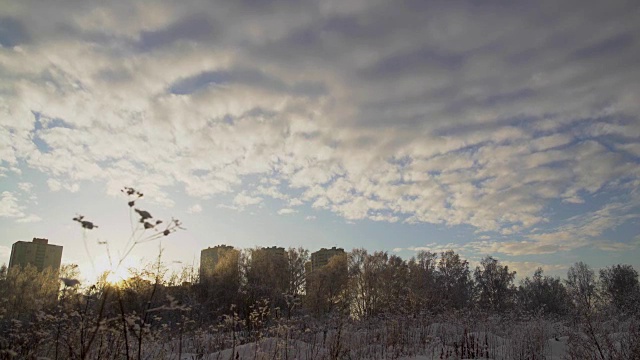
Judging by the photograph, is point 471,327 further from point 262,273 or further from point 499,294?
point 499,294

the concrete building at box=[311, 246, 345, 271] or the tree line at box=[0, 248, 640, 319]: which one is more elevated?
the concrete building at box=[311, 246, 345, 271]

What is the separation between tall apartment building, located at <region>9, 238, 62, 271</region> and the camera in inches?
3526

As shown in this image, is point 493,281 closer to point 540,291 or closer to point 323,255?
point 540,291

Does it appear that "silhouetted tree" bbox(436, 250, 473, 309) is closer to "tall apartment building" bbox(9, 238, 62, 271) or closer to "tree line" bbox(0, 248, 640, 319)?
"tree line" bbox(0, 248, 640, 319)

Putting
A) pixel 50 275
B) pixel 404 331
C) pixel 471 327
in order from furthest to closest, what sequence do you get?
pixel 50 275
pixel 471 327
pixel 404 331

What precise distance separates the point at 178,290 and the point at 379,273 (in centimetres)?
2409

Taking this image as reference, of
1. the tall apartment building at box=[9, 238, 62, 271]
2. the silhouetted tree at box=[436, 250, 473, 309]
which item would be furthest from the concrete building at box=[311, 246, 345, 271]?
the tall apartment building at box=[9, 238, 62, 271]

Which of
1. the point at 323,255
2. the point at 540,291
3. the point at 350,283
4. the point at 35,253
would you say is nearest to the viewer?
the point at 350,283

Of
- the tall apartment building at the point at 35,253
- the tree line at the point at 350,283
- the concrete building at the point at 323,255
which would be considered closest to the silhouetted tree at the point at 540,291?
Answer: the tree line at the point at 350,283

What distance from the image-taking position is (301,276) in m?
46.3

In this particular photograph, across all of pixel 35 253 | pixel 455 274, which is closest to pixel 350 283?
pixel 455 274

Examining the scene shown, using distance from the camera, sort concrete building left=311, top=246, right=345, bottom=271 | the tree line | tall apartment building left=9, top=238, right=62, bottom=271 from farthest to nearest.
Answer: concrete building left=311, top=246, right=345, bottom=271
tall apartment building left=9, top=238, right=62, bottom=271
the tree line

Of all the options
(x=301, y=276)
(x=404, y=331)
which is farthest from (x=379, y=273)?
(x=404, y=331)

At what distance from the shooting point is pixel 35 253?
92.6 m
